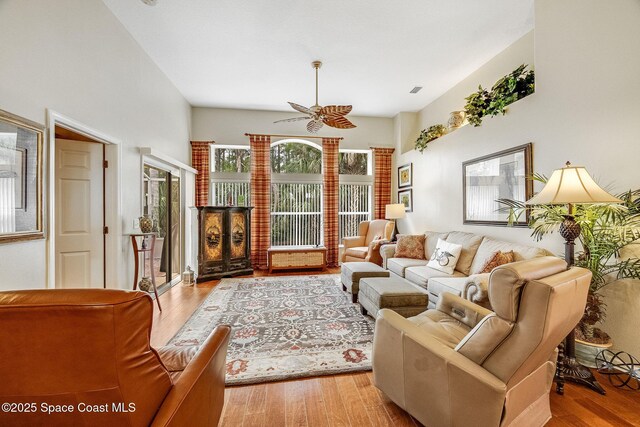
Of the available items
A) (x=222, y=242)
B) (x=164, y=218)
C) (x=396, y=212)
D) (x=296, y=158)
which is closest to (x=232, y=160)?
(x=296, y=158)

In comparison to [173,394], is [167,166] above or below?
above

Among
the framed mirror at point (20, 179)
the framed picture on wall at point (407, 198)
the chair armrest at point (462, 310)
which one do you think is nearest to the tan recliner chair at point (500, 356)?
the chair armrest at point (462, 310)

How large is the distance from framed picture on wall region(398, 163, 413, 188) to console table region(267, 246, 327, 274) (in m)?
2.18

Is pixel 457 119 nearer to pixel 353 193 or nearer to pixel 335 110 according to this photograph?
pixel 335 110

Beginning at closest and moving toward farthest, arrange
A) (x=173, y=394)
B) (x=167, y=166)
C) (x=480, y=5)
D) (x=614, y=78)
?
(x=173, y=394) → (x=614, y=78) → (x=480, y=5) → (x=167, y=166)

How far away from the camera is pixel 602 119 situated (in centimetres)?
222

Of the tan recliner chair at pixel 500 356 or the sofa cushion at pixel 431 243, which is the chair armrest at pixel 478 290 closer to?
the tan recliner chair at pixel 500 356

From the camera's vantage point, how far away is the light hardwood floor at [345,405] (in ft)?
5.32

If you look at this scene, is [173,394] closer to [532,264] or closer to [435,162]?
[532,264]

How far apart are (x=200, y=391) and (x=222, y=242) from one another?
13.5ft

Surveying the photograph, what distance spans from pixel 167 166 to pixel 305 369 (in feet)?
12.4

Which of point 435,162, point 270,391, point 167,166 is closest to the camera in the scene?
point 270,391

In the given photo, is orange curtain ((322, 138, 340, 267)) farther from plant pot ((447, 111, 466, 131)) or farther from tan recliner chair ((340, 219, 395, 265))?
plant pot ((447, 111, 466, 131))

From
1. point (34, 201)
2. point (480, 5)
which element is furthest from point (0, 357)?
point (480, 5)
